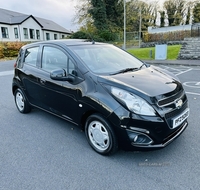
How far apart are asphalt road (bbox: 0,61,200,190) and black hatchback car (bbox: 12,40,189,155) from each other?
0.29 m

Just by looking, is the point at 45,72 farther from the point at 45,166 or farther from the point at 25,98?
the point at 45,166

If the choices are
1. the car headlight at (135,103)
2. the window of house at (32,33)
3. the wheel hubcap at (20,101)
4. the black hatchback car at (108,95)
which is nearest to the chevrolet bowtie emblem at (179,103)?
Result: the black hatchback car at (108,95)

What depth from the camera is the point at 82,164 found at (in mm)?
2568

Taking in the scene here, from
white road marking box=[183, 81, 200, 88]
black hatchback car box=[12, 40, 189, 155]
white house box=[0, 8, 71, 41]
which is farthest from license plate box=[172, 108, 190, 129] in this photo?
white house box=[0, 8, 71, 41]

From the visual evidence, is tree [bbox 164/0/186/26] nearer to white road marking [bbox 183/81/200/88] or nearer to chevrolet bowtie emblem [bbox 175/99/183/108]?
A: white road marking [bbox 183/81/200/88]

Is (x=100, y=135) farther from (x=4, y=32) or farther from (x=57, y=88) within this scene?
(x=4, y=32)

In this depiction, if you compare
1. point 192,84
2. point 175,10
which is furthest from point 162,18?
point 192,84

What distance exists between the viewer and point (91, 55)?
3.26 meters

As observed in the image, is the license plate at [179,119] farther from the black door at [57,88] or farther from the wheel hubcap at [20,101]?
the wheel hubcap at [20,101]

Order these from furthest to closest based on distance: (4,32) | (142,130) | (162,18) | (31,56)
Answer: (162,18)
(4,32)
(31,56)
(142,130)

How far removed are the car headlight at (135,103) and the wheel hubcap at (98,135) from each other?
51 cm

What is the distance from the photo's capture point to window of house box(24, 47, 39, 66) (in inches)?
151

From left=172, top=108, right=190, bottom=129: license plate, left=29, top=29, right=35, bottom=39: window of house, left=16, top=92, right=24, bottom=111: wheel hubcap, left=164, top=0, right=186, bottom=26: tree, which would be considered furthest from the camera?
left=164, top=0, right=186, bottom=26: tree

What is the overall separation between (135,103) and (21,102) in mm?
3144
